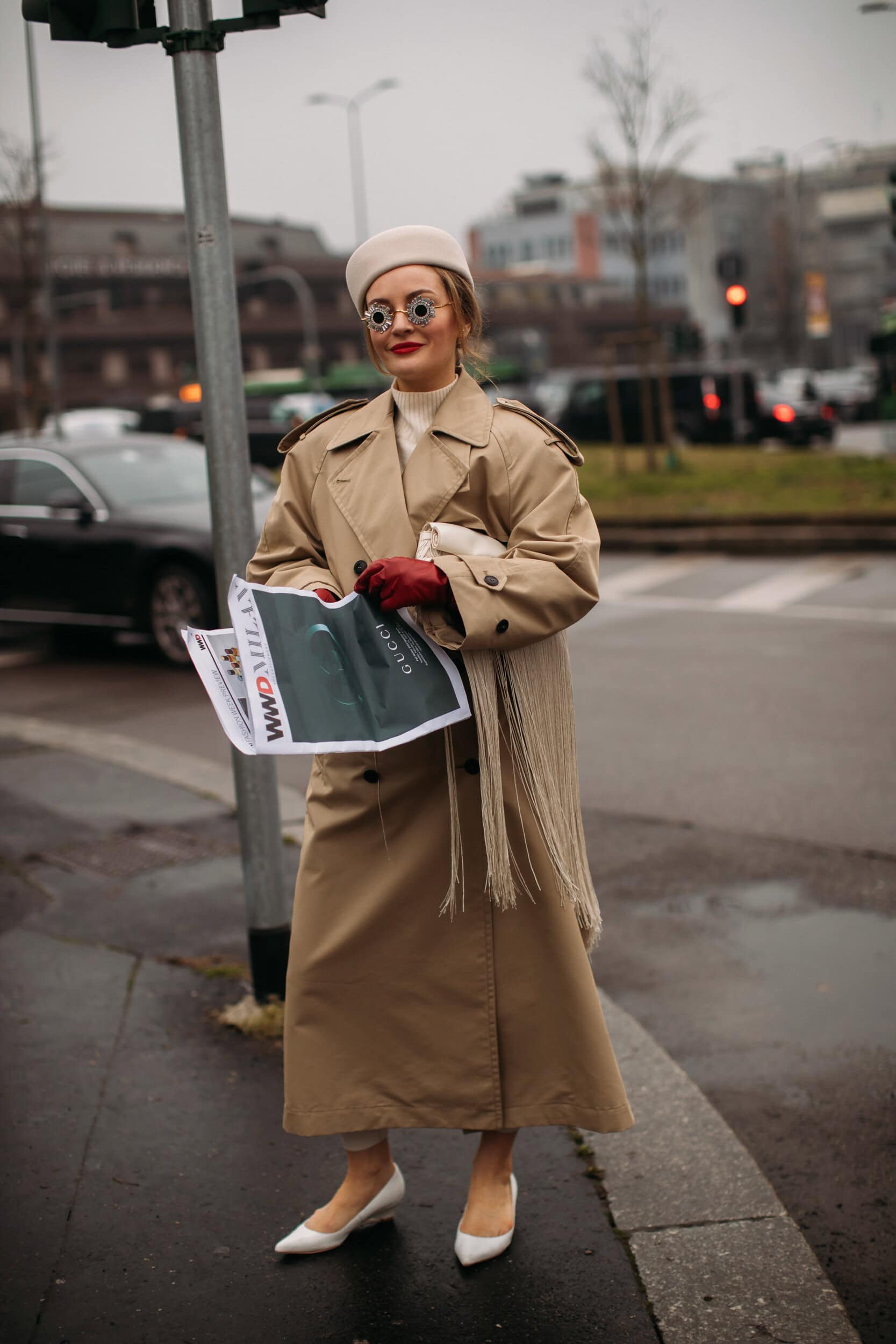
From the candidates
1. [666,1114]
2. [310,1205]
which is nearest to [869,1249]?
[666,1114]

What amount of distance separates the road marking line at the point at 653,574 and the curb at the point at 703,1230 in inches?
374

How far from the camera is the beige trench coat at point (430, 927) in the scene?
265 cm

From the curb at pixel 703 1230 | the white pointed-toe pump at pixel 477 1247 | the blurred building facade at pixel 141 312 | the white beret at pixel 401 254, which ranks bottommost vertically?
the curb at pixel 703 1230

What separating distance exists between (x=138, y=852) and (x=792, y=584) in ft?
28.3

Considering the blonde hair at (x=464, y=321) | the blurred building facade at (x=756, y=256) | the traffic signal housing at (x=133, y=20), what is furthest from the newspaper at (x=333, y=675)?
the blurred building facade at (x=756, y=256)

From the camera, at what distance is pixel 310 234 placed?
315 ft

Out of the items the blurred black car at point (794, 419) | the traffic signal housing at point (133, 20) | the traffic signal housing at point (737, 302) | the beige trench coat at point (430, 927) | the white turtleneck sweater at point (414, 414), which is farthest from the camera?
the blurred black car at point (794, 419)

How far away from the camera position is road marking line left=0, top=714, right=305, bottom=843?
6.32m

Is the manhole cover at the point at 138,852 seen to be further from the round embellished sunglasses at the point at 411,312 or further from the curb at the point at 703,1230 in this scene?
the round embellished sunglasses at the point at 411,312

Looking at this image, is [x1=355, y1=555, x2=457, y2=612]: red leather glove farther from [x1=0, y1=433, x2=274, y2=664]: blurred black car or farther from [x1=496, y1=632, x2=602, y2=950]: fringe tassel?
[x1=0, y1=433, x2=274, y2=664]: blurred black car

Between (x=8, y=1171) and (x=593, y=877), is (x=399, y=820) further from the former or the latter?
(x=593, y=877)

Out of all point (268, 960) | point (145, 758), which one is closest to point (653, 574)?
point (145, 758)

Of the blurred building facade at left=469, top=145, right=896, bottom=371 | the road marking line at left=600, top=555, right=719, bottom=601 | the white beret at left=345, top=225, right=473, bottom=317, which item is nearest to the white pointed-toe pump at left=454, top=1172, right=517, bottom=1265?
the white beret at left=345, top=225, right=473, bottom=317

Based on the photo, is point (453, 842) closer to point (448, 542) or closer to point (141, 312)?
point (448, 542)
